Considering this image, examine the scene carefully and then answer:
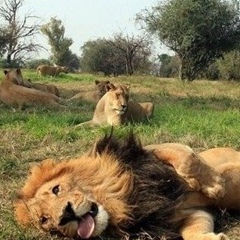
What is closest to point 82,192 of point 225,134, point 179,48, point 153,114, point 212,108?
point 225,134

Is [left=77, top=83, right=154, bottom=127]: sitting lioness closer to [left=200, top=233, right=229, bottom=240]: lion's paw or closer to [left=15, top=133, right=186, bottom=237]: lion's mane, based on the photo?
[left=15, top=133, right=186, bottom=237]: lion's mane

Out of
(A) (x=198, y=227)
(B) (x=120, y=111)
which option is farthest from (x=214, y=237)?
(B) (x=120, y=111)

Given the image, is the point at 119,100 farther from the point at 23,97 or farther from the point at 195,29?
the point at 195,29

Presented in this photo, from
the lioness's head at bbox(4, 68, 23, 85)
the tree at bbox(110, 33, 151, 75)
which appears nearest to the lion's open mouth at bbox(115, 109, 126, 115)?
the lioness's head at bbox(4, 68, 23, 85)

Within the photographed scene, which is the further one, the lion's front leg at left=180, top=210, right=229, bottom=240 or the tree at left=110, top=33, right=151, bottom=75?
the tree at left=110, top=33, right=151, bottom=75

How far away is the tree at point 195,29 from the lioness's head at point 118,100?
59.8 ft

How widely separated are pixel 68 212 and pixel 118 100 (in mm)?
5234

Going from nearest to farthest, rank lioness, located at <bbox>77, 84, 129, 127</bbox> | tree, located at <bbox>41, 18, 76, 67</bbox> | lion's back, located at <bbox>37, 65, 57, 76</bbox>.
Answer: lioness, located at <bbox>77, 84, 129, 127</bbox>
lion's back, located at <bbox>37, 65, 57, 76</bbox>
tree, located at <bbox>41, 18, 76, 67</bbox>

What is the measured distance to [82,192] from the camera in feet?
8.93

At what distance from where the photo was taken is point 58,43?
172 ft

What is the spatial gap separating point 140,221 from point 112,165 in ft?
1.16

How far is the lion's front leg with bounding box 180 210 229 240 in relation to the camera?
2.71 metres

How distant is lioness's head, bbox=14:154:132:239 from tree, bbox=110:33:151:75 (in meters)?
32.2

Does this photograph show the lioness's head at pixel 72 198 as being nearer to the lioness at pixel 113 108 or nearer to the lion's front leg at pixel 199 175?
the lion's front leg at pixel 199 175
